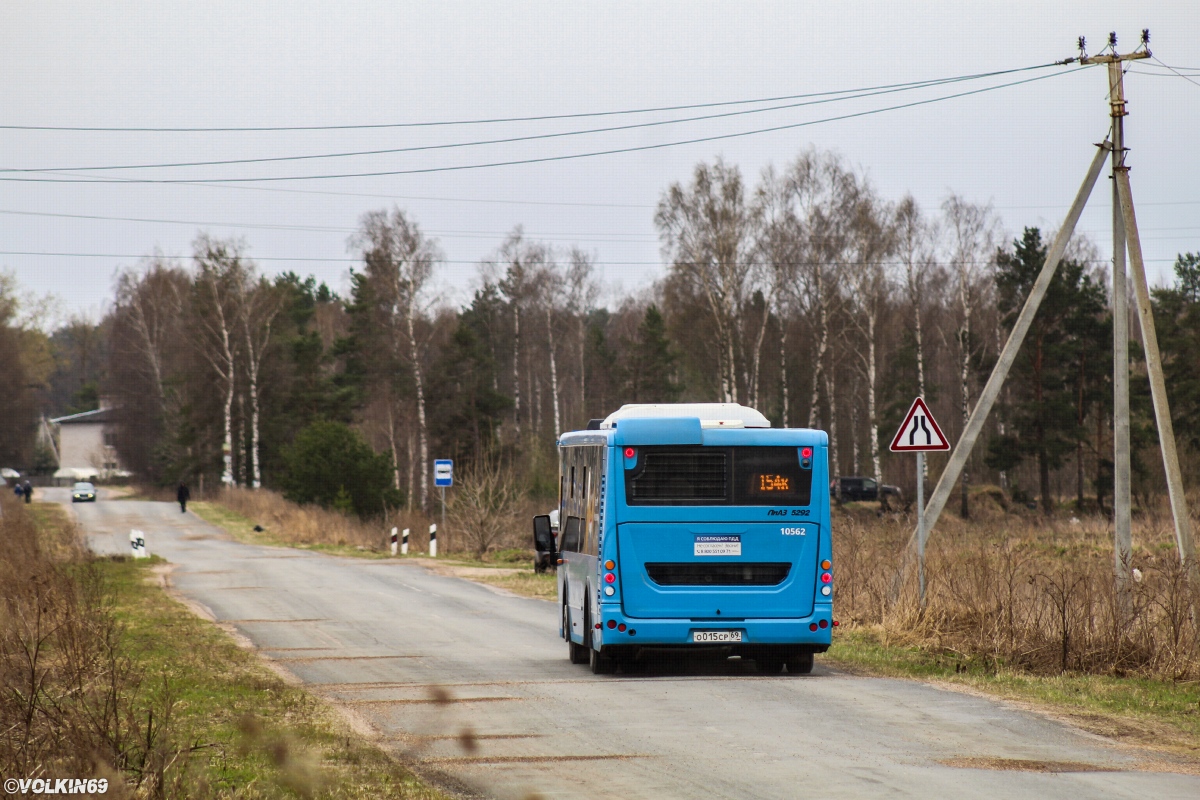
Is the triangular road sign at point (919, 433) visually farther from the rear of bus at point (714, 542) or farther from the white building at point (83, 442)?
the white building at point (83, 442)

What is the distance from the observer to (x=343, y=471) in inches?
2208

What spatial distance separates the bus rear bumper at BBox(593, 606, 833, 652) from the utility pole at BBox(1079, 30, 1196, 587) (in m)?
4.81

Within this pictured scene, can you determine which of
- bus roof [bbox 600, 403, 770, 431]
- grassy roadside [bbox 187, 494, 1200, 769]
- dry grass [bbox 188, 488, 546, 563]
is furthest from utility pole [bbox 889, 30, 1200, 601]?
dry grass [bbox 188, 488, 546, 563]

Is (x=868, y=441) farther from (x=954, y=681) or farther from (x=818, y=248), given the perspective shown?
(x=954, y=681)

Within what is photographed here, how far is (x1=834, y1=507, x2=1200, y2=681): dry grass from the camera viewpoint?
45.7ft

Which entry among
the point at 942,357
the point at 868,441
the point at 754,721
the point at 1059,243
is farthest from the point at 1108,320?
the point at 754,721

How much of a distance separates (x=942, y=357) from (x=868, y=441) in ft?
48.8

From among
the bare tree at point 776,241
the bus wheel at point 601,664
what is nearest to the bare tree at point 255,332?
the bare tree at point 776,241

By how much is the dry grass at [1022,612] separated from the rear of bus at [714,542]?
2.20 metres

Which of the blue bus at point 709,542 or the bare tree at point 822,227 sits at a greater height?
the bare tree at point 822,227

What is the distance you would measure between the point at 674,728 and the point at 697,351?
57.4 metres

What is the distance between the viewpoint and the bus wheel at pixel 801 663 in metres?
14.9

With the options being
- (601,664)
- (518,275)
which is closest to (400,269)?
(518,275)

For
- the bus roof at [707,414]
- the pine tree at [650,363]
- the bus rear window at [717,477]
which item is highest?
the pine tree at [650,363]
